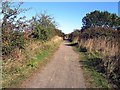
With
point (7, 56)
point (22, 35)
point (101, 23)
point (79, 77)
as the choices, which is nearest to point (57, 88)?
point (79, 77)

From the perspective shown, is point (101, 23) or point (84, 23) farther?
point (84, 23)

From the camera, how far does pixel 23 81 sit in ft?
36.6

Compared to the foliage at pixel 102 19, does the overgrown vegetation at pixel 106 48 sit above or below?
below

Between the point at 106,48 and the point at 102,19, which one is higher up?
the point at 102,19

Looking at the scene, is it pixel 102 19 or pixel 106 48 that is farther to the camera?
pixel 102 19

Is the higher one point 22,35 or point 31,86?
point 22,35

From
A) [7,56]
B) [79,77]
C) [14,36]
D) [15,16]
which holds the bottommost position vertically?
[79,77]

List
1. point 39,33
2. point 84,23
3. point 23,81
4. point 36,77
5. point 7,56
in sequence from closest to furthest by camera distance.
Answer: point 23,81 → point 36,77 → point 7,56 → point 39,33 → point 84,23

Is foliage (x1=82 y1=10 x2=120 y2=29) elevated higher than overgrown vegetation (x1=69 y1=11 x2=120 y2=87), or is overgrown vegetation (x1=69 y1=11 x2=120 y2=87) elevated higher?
foliage (x1=82 y1=10 x2=120 y2=29)

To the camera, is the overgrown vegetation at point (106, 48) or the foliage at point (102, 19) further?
the foliage at point (102, 19)

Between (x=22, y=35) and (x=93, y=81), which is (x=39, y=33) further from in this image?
(x=93, y=81)

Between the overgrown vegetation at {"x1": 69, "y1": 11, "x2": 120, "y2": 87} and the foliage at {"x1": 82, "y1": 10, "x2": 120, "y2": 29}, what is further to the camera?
the foliage at {"x1": 82, "y1": 10, "x2": 120, "y2": 29}

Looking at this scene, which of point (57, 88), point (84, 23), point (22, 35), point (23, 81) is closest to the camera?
point (57, 88)

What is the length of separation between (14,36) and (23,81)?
12.0ft
